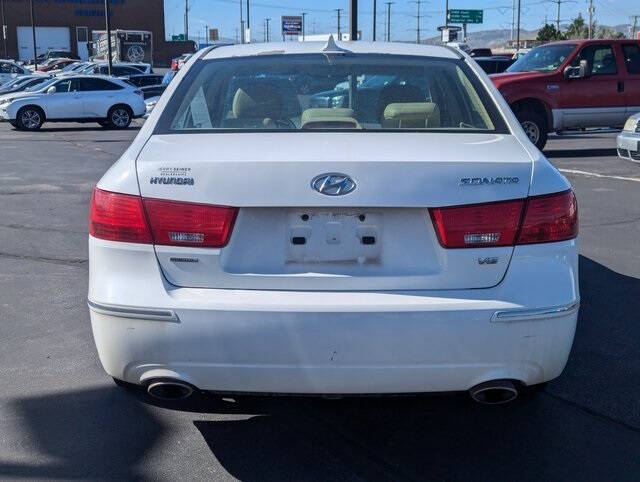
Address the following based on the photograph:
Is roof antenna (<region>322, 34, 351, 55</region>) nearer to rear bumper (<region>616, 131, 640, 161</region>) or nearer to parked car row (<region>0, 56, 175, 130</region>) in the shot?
rear bumper (<region>616, 131, 640, 161</region>)

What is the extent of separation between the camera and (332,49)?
14.8ft

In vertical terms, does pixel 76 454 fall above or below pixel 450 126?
below

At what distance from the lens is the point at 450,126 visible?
427cm

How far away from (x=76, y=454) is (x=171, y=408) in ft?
1.90

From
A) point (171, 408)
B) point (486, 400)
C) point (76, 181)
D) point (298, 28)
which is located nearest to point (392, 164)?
point (486, 400)

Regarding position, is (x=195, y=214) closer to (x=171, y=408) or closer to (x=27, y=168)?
(x=171, y=408)

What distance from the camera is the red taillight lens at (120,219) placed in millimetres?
3307

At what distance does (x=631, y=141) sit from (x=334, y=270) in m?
10.0

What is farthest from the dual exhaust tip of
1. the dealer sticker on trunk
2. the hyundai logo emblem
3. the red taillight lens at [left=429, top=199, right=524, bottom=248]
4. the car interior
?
the car interior

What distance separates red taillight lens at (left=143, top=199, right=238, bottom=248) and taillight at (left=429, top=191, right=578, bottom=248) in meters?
0.77

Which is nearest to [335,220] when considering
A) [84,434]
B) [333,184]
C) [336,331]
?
[333,184]

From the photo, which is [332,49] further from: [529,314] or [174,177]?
[529,314]

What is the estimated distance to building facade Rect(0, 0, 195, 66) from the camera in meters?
86.1

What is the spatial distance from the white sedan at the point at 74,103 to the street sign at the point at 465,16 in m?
66.6
